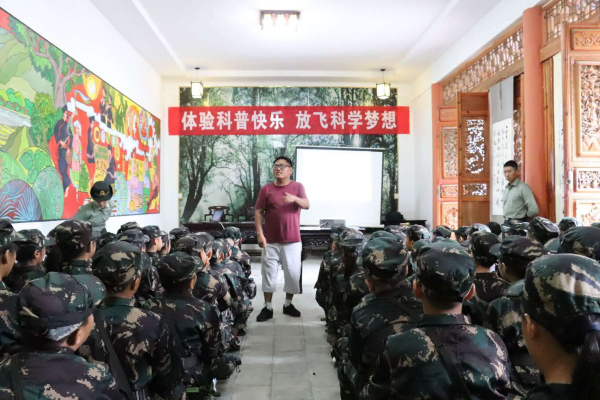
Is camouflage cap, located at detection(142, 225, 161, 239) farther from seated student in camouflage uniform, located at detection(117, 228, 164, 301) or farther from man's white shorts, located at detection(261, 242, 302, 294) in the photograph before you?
man's white shorts, located at detection(261, 242, 302, 294)

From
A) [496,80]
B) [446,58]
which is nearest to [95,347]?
[496,80]

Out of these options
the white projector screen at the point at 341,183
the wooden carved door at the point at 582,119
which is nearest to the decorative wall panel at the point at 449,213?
the white projector screen at the point at 341,183

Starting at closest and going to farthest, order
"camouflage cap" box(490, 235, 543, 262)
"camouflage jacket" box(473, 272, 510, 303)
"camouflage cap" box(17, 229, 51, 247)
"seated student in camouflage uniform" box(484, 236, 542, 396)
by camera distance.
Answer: "seated student in camouflage uniform" box(484, 236, 542, 396), "camouflage cap" box(490, 235, 543, 262), "camouflage jacket" box(473, 272, 510, 303), "camouflage cap" box(17, 229, 51, 247)

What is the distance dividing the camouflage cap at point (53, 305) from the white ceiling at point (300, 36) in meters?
5.21

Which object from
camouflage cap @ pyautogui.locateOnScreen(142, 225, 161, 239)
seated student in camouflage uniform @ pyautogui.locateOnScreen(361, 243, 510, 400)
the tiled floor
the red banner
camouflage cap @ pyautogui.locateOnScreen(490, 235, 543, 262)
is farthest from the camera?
the red banner

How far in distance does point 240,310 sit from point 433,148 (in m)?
5.58

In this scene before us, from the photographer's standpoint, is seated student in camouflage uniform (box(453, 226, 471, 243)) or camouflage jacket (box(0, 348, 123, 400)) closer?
camouflage jacket (box(0, 348, 123, 400))

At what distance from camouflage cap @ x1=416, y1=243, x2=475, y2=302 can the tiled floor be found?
4.55 ft

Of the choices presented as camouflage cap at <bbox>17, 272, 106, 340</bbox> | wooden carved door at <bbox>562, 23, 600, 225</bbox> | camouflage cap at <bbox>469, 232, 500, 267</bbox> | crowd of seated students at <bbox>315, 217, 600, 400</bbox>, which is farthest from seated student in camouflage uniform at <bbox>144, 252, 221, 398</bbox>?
wooden carved door at <bbox>562, 23, 600, 225</bbox>

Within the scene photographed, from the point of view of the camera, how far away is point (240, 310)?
332 cm

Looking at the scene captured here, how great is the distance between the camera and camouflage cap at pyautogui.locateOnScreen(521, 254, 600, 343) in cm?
73

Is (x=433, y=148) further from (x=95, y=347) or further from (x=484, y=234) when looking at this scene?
(x=95, y=347)

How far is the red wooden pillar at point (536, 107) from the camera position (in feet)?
15.6

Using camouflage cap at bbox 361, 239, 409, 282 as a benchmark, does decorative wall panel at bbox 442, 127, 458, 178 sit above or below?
above
